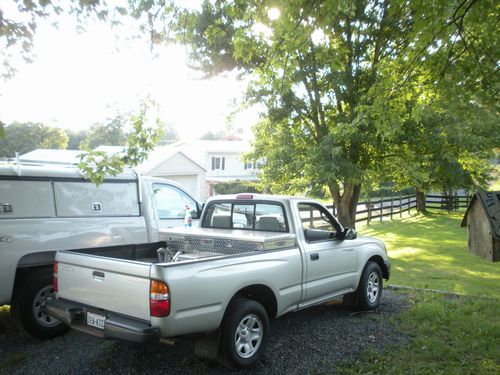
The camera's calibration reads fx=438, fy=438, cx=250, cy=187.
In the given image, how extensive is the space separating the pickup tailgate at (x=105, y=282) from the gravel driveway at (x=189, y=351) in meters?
0.76

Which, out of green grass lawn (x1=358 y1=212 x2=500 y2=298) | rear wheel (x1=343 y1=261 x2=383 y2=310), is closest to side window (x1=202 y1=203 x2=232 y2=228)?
rear wheel (x1=343 y1=261 x2=383 y2=310)

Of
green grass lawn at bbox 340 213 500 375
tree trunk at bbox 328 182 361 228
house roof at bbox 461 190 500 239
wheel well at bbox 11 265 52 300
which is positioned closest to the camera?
green grass lawn at bbox 340 213 500 375

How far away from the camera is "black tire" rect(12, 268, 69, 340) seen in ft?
18.0

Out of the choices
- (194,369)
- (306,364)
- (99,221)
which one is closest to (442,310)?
(306,364)

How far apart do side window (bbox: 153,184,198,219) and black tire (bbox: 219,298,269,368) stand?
3.59 m

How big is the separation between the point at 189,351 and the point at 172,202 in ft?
12.0

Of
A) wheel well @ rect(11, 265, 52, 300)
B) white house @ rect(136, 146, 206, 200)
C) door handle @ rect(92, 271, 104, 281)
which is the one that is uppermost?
white house @ rect(136, 146, 206, 200)

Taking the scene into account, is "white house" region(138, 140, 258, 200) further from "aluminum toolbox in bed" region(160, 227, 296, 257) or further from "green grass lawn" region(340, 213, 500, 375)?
"aluminum toolbox in bed" region(160, 227, 296, 257)

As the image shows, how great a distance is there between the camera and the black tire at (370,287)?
21.5 feet

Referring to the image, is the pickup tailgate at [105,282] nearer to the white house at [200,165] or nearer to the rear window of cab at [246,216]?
the rear window of cab at [246,216]

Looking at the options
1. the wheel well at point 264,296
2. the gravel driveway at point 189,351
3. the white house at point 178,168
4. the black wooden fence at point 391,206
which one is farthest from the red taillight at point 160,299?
the white house at point 178,168

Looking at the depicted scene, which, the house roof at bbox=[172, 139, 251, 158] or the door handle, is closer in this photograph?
the door handle

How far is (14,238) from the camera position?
5.46 m

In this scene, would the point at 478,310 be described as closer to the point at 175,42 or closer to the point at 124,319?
the point at 124,319
